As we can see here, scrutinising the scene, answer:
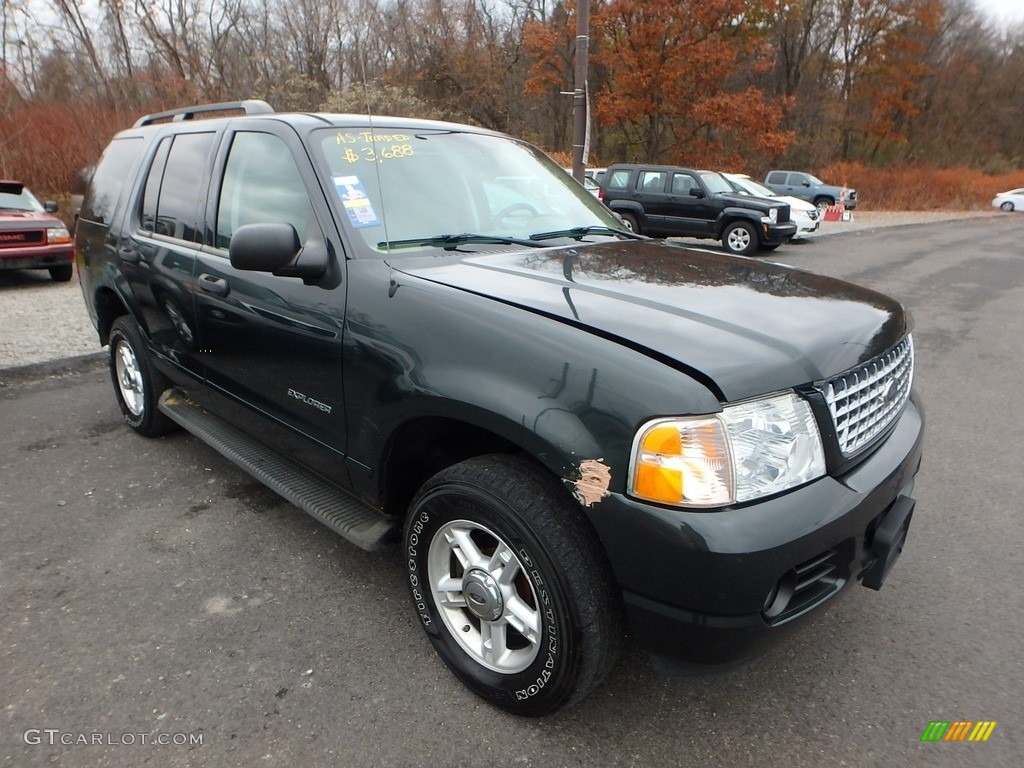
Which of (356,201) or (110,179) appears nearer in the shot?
(356,201)

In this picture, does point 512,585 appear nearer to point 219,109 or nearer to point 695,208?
point 219,109

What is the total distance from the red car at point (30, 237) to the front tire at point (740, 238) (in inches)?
471

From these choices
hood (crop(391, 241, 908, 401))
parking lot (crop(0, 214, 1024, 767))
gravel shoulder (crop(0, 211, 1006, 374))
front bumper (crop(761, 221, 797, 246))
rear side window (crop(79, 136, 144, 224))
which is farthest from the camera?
front bumper (crop(761, 221, 797, 246))

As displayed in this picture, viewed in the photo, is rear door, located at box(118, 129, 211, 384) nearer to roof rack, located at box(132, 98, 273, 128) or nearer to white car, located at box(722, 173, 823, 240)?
roof rack, located at box(132, 98, 273, 128)

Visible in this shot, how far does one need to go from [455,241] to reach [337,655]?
5.33ft

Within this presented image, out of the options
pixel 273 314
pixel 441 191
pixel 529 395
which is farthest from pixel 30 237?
pixel 529 395

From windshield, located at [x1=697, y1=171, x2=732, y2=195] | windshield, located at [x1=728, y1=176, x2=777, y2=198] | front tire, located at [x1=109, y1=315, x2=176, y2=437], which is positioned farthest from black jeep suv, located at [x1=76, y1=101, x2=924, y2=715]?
windshield, located at [x1=728, y1=176, x2=777, y2=198]

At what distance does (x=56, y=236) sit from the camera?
934 cm

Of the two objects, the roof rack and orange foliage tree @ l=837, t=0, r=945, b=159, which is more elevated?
orange foliage tree @ l=837, t=0, r=945, b=159

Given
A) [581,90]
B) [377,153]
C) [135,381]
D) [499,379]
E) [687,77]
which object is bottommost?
[135,381]

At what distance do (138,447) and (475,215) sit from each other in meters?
2.76

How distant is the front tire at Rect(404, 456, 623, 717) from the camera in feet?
6.24

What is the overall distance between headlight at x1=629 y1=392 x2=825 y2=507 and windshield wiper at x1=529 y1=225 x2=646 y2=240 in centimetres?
150

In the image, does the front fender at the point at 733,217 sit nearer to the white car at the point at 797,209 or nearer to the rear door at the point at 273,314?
the white car at the point at 797,209
